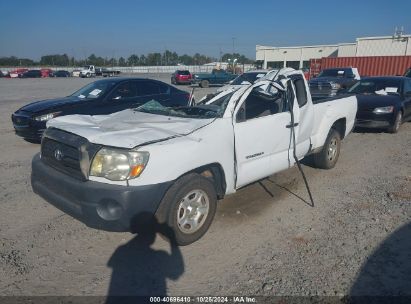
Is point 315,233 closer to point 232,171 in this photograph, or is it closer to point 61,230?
→ point 232,171

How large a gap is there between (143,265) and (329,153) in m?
4.17

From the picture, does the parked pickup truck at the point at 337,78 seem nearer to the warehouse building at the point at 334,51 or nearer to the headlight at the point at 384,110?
the headlight at the point at 384,110

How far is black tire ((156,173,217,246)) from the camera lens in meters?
3.37

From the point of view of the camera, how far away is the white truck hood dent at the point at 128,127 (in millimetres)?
3323

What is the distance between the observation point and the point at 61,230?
3994 mm

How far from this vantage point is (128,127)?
3875 mm

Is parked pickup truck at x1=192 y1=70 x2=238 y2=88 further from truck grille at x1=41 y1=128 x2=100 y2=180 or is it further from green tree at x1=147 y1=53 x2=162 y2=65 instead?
green tree at x1=147 y1=53 x2=162 y2=65

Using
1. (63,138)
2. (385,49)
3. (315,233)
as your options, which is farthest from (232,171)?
(385,49)

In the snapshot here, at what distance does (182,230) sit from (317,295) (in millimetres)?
1435

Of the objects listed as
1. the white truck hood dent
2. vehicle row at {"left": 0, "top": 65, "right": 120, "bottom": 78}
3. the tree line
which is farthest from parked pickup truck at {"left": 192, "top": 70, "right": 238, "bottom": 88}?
the tree line

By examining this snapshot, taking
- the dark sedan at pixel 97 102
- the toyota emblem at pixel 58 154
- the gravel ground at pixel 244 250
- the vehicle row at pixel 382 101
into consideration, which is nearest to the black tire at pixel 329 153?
the gravel ground at pixel 244 250

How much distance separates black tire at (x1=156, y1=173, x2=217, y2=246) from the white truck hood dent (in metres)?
0.46

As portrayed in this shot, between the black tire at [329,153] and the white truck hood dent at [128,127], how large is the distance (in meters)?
2.95

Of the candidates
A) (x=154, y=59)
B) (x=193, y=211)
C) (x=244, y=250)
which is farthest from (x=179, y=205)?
(x=154, y=59)
